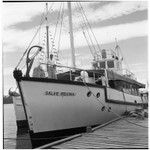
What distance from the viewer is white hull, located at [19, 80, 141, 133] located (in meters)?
9.62

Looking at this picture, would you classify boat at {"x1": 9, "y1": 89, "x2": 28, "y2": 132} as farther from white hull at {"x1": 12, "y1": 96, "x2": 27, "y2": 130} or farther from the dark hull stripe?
the dark hull stripe

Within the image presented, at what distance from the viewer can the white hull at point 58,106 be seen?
9.62 m

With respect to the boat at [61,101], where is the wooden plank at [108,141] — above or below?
below

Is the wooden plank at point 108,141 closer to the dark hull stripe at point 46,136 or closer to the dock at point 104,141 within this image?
the dock at point 104,141

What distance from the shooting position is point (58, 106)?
1025 centimetres

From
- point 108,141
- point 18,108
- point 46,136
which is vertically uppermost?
point 108,141

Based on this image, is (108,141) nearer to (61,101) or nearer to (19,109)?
(61,101)

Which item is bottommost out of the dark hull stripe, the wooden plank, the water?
the water

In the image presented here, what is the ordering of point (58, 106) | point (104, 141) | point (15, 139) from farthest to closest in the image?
point (15, 139), point (58, 106), point (104, 141)

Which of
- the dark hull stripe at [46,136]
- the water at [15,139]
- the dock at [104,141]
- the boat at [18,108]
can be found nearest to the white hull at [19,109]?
the boat at [18,108]

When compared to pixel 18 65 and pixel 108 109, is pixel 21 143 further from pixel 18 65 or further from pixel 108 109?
pixel 18 65

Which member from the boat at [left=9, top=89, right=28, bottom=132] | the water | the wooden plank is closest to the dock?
the wooden plank

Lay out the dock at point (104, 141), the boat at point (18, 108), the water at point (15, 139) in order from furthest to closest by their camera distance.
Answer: the boat at point (18, 108) < the water at point (15, 139) < the dock at point (104, 141)

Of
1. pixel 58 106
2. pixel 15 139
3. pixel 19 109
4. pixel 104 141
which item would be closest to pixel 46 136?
pixel 58 106
